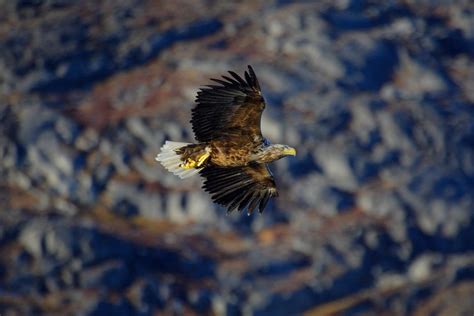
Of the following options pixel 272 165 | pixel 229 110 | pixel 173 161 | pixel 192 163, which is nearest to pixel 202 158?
pixel 192 163

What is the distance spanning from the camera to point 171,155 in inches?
642

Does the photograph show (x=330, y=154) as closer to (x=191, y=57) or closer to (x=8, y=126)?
(x=191, y=57)

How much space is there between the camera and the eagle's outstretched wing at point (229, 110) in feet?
50.0

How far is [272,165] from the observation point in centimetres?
4881

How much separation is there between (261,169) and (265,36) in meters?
40.3

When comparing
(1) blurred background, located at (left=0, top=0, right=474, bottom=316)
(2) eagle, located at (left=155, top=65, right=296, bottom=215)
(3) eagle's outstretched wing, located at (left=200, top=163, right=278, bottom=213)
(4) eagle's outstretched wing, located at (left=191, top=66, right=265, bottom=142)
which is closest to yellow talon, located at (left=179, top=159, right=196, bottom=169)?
(2) eagle, located at (left=155, top=65, right=296, bottom=215)

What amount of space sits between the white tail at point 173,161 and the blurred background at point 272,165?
26.9 meters

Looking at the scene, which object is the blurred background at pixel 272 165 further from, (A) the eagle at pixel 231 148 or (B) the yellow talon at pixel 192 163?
(B) the yellow talon at pixel 192 163

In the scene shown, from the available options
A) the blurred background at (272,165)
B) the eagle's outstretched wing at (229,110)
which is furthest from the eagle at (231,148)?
the blurred background at (272,165)

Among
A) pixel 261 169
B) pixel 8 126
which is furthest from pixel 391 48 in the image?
pixel 261 169

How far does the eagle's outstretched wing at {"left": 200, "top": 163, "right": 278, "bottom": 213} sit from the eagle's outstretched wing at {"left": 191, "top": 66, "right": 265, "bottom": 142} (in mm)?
686

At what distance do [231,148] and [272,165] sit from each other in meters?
33.2

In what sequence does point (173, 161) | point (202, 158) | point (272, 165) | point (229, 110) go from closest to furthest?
point (229, 110) < point (202, 158) < point (173, 161) < point (272, 165)

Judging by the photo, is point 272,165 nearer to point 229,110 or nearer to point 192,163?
point 192,163
